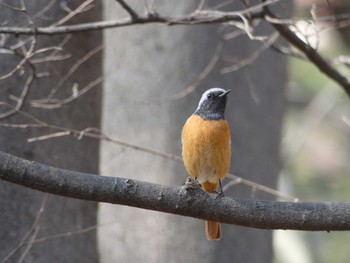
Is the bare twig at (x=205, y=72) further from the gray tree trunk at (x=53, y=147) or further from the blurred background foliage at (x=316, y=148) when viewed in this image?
the blurred background foliage at (x=316, y=148)

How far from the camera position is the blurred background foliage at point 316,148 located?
12.1 meters

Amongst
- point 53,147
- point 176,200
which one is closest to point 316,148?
point 53,147

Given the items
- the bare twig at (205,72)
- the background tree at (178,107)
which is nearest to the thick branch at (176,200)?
the background tree at (178,107)

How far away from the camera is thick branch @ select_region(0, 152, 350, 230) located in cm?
371

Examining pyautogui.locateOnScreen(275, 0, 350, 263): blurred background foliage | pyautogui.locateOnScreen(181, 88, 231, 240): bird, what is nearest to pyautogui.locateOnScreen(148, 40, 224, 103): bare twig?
pyautogui.locateOnScreen(181, 88, 231, 240): bird

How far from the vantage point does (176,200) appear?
152 inches

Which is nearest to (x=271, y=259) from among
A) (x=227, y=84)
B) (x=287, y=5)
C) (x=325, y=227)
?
(x=227, y=84)

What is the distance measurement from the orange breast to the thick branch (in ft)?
2.91

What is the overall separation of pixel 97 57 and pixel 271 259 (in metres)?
2.40

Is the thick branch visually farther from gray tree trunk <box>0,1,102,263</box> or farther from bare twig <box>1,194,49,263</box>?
gray tree trunk <box>0,1,102,263</box>

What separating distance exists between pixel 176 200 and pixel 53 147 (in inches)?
64.0

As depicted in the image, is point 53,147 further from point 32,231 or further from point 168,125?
point 168,125

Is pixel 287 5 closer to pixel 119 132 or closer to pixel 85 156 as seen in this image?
pixel 119 132

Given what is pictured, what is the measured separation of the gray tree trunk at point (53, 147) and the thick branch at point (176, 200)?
1008 mm
